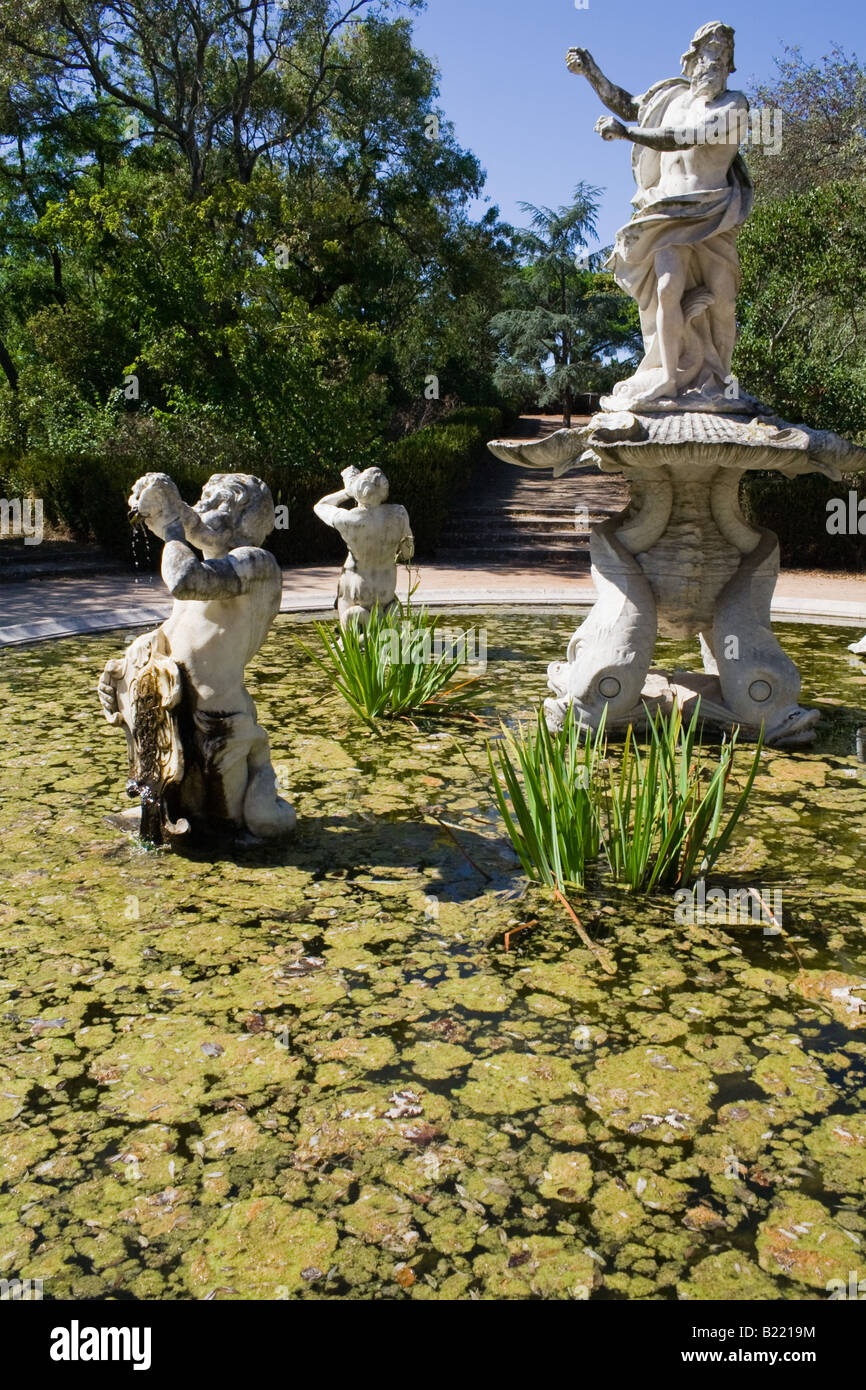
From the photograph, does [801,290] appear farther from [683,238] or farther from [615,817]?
[615,817]

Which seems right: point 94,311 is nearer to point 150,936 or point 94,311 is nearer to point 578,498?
point 578,498

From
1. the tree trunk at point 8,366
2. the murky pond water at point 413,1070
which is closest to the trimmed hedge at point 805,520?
the murky pond water at point 413,1070

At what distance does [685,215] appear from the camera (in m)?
5.59

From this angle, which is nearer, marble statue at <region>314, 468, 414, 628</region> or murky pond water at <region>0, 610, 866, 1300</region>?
murky pond water at <region>0, 610, 866, 1300</region>

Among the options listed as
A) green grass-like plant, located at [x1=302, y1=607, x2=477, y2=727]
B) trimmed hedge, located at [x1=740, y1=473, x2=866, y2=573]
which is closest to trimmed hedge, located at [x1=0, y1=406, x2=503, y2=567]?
trimmed hedge, located at [x1=740, y1=473, x2=866, y2=573]

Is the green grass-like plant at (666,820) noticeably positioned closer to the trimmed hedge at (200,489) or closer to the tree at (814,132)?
the trimmed hedge at (200,489)

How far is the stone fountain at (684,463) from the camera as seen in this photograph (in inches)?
217

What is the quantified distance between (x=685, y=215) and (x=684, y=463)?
4.43 ft

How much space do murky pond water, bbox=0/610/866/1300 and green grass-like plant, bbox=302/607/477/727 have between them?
50.2 inches

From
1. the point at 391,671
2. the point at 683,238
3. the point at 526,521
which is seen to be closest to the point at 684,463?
the point at 683,238

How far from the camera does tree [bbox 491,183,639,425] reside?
28.1 metres

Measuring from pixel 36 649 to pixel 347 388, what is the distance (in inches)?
348

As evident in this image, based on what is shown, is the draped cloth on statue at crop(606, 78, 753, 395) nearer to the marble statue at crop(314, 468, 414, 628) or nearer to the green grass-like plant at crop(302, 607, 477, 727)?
the marble statue at crop(314, 468, 414, 628)
